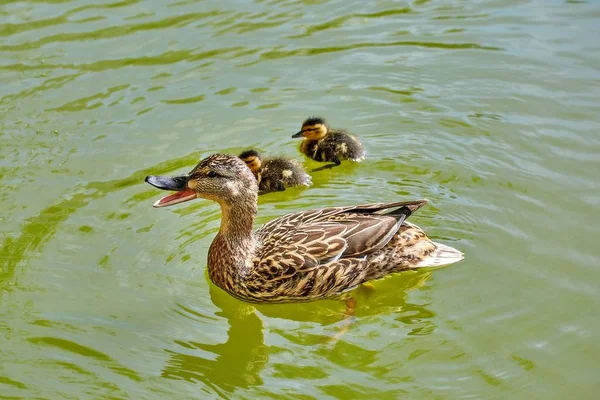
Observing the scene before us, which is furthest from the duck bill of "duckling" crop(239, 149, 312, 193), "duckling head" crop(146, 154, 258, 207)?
"duckling" crop(239, 149, 312, 193)

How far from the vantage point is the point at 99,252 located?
214 inches

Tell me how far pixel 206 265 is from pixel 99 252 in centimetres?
66

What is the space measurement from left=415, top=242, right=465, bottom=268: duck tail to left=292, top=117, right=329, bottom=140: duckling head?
163cm

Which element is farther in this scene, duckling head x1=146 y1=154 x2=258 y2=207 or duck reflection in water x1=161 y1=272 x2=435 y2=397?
duckling head x1=146 y1=154 x2=258 y2=207

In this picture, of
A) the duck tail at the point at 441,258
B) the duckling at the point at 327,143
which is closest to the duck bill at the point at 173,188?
the duck tail at the point at 441,258

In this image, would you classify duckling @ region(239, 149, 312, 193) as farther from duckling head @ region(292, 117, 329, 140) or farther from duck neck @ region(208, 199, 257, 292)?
duck neck @ region(208, 199, 257, 292)

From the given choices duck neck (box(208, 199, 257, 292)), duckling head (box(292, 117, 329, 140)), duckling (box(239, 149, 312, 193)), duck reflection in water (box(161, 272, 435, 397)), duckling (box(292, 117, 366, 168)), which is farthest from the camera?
duckling head (box(292, 117, 329, 140))

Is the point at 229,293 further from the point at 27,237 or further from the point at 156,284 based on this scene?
the point at 27,237

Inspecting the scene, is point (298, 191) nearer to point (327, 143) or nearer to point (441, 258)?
point (327, 143)

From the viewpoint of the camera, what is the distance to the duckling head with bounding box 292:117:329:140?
647 cm

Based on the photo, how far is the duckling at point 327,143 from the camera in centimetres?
634

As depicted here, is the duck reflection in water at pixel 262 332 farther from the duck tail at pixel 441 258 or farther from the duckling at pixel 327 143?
the duckling at pixel 327 143

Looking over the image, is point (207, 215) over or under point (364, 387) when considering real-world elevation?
over

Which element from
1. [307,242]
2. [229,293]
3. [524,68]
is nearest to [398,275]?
[307,242]
